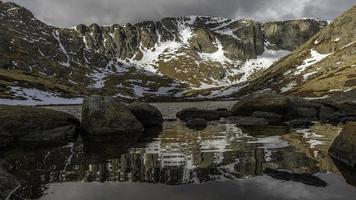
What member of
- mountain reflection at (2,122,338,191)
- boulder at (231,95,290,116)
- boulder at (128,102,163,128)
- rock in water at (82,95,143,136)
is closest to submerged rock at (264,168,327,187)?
mountain reflection at (2,122,338,191)

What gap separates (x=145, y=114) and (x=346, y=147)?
Answer: 2898 cm

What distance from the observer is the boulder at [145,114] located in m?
43.9

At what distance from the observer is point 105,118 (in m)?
35.1

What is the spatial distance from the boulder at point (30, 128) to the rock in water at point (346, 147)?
18712 millimetres

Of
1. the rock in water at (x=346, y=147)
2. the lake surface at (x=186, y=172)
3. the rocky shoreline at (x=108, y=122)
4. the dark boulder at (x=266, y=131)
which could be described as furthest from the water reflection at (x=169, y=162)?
the dark boulder at (x=266, y=131)

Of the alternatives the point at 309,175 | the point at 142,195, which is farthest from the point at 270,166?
the point at 142,195

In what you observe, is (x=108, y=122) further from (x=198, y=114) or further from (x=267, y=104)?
(x=198, y=114)

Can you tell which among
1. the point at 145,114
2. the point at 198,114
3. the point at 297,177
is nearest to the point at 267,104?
the point at 198,114

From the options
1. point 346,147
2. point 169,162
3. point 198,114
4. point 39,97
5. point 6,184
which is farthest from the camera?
point 39,97

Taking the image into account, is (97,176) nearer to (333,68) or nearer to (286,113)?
(286,113)

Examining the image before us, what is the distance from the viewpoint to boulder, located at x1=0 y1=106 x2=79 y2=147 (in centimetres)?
2969

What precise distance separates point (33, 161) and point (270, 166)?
38.6 feet

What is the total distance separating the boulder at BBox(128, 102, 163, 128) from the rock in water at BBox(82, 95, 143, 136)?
6787 mm

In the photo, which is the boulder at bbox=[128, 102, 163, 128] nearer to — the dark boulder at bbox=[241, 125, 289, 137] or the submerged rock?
the dark boulder at bbox=[241, 125, 289, 137]
